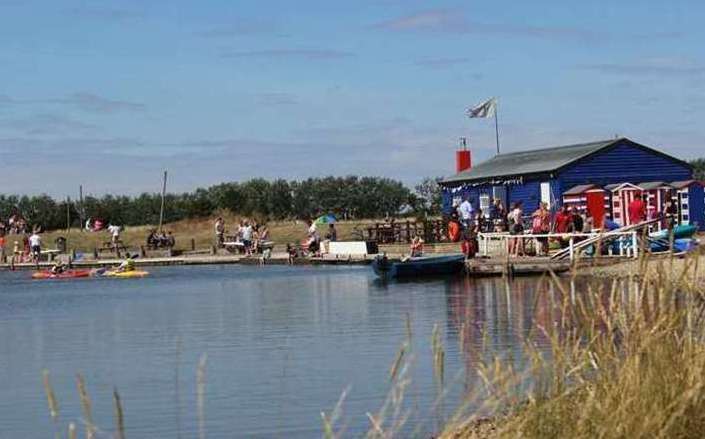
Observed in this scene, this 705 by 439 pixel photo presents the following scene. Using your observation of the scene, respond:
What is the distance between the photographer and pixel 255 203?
315 feet

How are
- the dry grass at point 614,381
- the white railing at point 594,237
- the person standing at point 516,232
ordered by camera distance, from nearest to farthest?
the dry grass at point 614,381
the white railing at point 594,237
the person standing at point 516,232

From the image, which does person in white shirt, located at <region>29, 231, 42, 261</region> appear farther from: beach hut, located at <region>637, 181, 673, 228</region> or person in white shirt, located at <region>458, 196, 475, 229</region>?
beach hut, located at <region>637, 181, 673, 228</region>

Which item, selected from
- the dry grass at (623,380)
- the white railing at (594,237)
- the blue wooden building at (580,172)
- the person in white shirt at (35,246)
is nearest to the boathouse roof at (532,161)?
the blue wooden building at (580,172)

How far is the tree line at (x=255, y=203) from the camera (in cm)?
9244

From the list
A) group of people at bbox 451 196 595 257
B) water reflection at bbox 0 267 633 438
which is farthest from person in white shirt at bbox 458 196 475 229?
water reflection at bbox 0 267 633 438

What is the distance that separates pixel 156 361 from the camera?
2173 cm

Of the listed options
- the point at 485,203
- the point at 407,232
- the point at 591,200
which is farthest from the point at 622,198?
the point at 407,232

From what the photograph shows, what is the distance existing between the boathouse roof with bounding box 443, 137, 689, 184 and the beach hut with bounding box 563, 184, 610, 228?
133 centimetres

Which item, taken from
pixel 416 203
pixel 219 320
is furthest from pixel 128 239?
pixel 219 320

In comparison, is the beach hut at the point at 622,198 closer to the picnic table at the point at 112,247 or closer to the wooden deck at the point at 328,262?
the wooden deck at the point at 328,262

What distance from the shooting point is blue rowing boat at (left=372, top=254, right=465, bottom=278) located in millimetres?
39500

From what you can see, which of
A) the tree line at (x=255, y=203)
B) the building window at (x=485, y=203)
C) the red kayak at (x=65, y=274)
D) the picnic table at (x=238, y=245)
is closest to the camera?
the red kayak at (x=65, y=274)

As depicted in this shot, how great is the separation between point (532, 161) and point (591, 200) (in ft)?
21.9

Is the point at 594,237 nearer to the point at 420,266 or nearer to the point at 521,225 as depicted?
the point at 420,266
